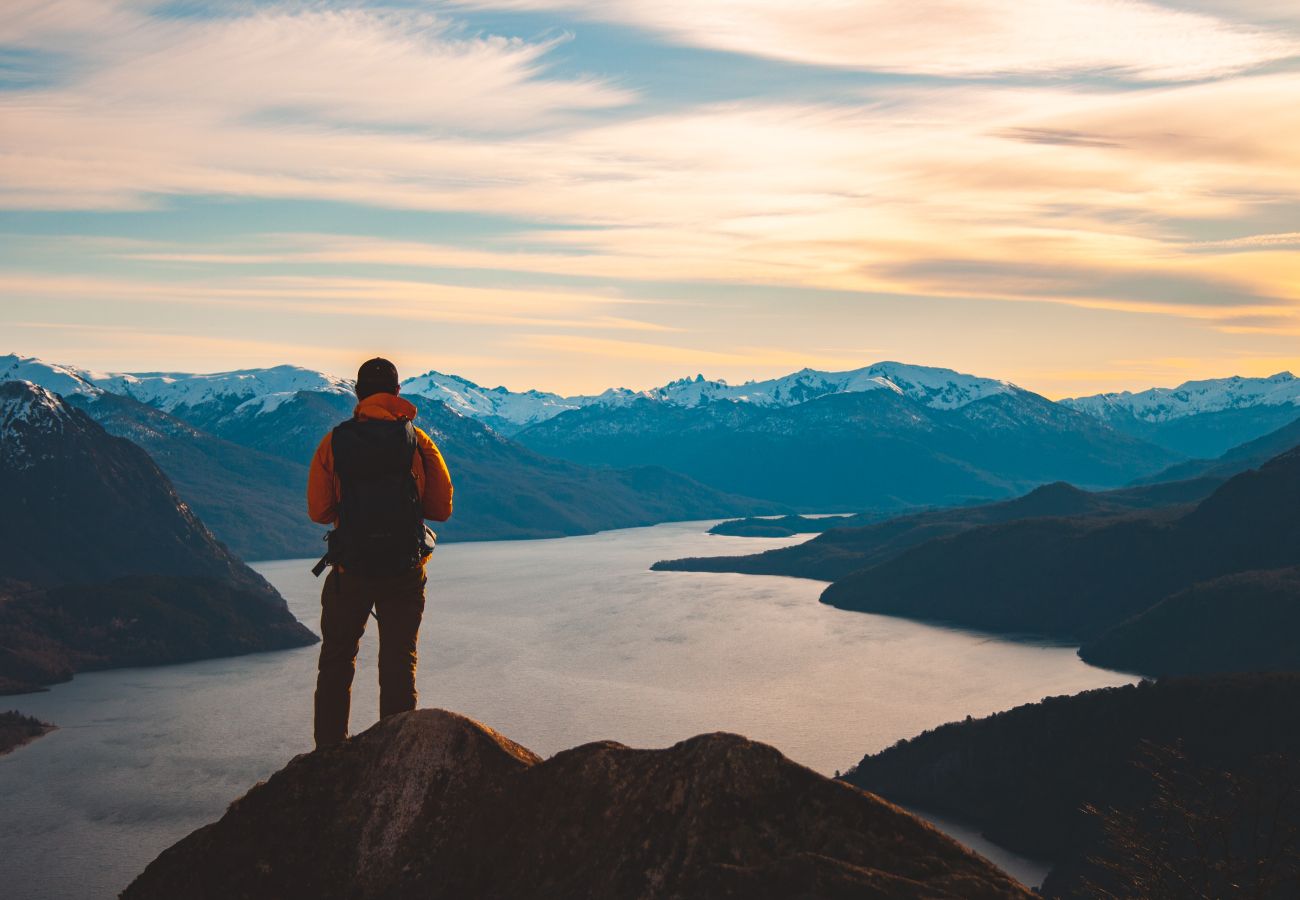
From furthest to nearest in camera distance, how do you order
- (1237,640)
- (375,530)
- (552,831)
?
(1237,640), (375,530), (552,831)

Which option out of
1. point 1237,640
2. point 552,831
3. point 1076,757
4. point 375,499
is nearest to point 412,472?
point 375,499

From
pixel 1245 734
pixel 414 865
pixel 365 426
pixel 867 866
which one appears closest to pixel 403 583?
pixel 365 426

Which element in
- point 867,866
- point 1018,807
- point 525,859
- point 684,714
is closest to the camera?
point 867,866

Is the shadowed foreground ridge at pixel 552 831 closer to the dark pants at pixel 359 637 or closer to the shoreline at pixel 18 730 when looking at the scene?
the dark pants at pixel 359 637

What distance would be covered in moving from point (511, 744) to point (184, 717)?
15699 centimetres

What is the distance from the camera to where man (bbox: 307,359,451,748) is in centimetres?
1341

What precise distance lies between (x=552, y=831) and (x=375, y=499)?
4081 mm

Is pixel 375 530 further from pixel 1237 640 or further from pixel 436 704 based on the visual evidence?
pixel 1237 640

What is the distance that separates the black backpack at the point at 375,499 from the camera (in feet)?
43.9

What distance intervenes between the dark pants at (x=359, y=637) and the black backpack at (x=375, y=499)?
0.25m

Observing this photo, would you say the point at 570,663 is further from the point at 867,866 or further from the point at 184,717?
the point at 867,866

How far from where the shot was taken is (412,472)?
1371 centimetres

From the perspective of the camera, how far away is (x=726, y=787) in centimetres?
1135

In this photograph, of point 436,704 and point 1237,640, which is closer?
point 436,704
